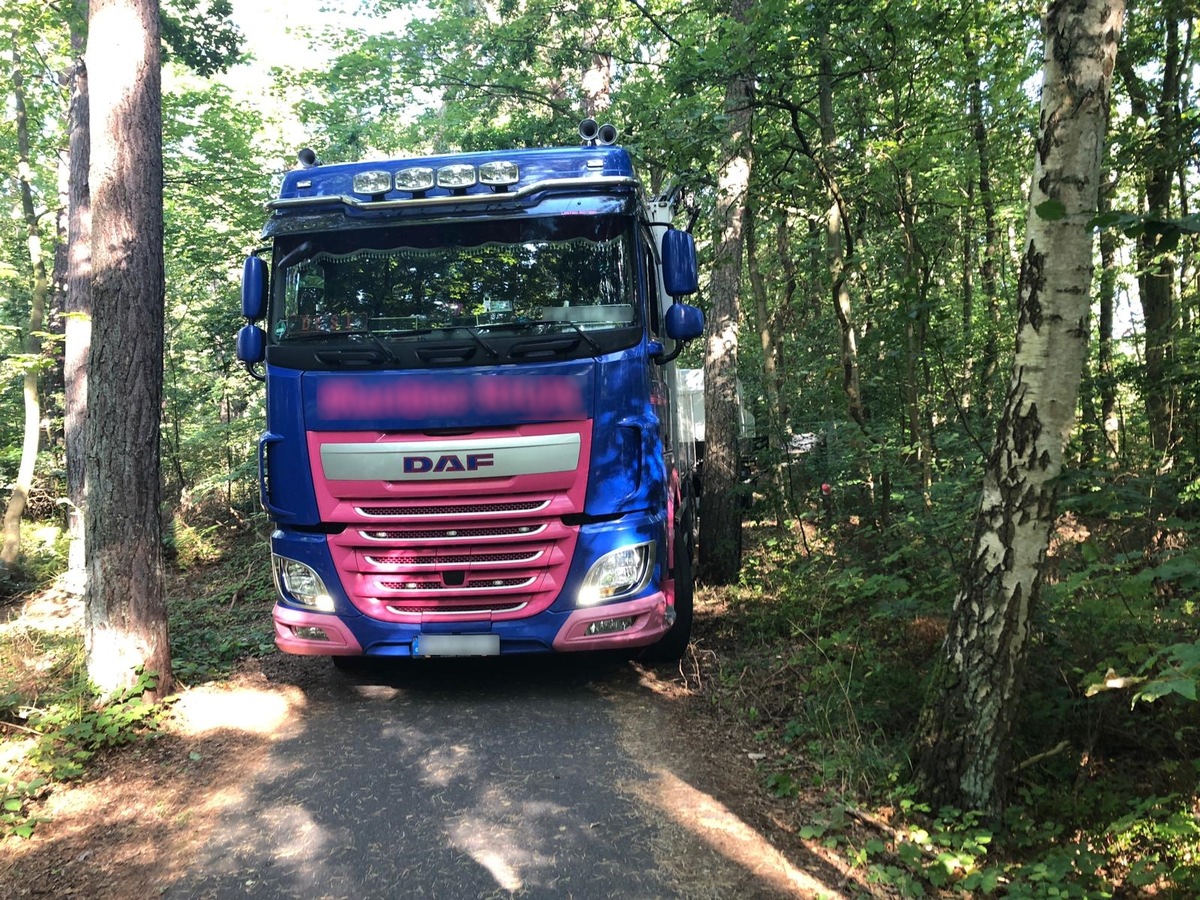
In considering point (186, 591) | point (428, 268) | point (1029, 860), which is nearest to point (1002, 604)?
point (1029, 860)

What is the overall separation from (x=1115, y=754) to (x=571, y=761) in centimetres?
280

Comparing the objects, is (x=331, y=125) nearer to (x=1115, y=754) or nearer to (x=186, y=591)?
(x=186, y=591)

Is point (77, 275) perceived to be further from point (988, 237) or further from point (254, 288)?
point (988, 237)

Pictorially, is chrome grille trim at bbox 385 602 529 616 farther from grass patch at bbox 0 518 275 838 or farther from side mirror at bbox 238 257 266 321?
side mirror at bbox 238 257 266 321

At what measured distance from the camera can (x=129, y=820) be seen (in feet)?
13.3

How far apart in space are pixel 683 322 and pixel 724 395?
10.3ft

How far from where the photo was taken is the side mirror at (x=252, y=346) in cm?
558

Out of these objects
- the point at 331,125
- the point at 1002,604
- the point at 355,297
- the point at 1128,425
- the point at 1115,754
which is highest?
the point at 331,125

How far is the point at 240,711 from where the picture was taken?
5.55 m

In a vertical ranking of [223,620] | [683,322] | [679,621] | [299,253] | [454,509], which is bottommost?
[223,620]

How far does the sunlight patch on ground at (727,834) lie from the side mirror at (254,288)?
158 inches

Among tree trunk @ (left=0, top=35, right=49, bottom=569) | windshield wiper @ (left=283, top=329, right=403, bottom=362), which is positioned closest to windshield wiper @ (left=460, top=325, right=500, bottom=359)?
windshield wiper @ (left=283, top=329, right=403, bottom=362)

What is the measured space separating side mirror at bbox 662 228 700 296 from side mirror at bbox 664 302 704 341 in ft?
0.41

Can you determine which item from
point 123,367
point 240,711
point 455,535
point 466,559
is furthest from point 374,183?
point 240,711
